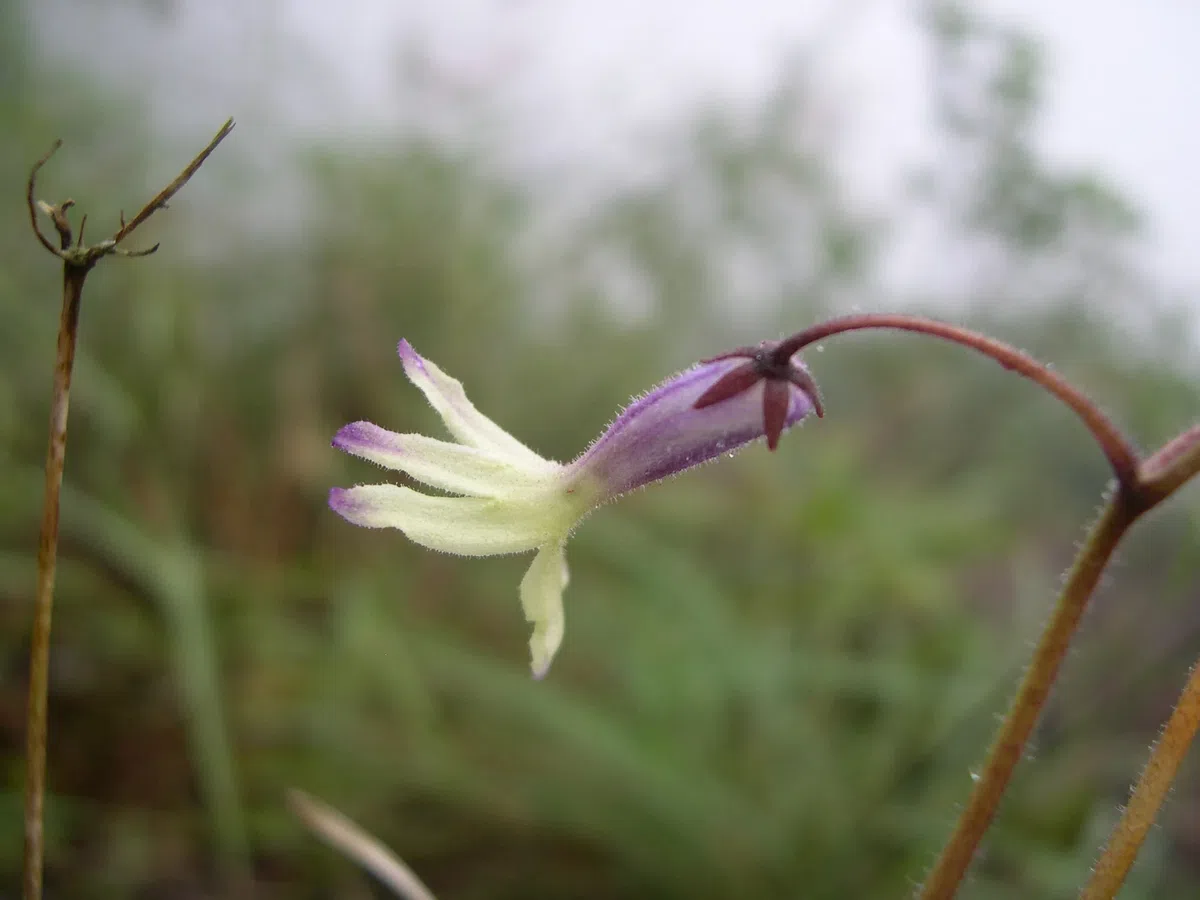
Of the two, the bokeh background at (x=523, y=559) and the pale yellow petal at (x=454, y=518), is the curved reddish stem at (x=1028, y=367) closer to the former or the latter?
the pale yellow petal at (x=454, y=518)

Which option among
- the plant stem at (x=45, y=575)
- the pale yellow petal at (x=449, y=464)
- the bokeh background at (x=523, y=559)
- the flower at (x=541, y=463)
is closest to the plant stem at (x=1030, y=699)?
the flower at (x=541, y=463)

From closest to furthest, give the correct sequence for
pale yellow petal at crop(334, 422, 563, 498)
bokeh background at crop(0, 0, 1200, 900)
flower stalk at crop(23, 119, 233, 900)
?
flower stalk at crop(23, 119, 233, 900)
pale yellow petal at crop(334, 422, 563, 498)
bokeh background at crop(0, 0, 1200, 900)

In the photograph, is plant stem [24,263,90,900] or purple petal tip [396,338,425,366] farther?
purple petal tip [396,338,425,366]

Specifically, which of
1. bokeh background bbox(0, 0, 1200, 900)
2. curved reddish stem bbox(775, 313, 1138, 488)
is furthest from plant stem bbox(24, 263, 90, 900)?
bokeh background bbox(0, 0, 1200, 900)

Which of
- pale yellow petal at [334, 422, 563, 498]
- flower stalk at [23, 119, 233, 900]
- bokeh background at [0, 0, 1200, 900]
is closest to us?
flower stalk at [23, 119, 233, 900]

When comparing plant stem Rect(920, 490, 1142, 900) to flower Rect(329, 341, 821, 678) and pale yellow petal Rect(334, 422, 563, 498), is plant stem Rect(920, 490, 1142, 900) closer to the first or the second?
flower Rect(329, 341, 821, 678)
